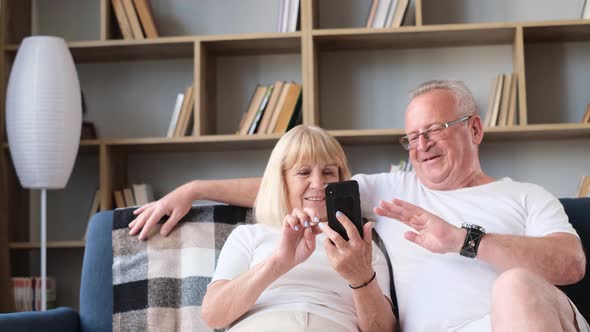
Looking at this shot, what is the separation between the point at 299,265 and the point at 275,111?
1444mm

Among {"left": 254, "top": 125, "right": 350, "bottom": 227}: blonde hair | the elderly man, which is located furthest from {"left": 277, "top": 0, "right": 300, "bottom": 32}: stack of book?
{"left": 254, "top": 125, "right": 350, "bottom": 227}: blonde hair

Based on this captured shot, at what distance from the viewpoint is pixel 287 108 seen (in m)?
3.28

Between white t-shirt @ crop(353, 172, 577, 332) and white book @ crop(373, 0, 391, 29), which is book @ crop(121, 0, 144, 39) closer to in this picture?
white book @ crop(373, 0, 391, 29)

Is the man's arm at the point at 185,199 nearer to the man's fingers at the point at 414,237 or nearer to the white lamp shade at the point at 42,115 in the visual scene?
the man's fingers at the point at 414,237

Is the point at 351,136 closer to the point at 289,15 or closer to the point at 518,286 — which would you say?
the point at 289,15

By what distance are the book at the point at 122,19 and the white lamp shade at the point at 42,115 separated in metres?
0.31

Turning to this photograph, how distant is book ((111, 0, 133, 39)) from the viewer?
11.1 feet

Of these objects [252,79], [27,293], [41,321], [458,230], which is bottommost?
[27,293]

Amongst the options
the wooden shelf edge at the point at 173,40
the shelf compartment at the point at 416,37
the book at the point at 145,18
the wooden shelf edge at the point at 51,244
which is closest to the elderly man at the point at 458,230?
the shelf compartment at the point at 416,37

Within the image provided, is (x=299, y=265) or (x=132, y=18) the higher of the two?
(x=132, y=18)

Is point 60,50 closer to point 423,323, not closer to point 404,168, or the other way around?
point 404,168

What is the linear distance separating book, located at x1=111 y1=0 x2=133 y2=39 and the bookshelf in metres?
0.05

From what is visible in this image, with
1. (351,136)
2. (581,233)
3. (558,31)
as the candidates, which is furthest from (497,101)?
(581,233)

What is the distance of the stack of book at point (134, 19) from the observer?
11.1 ft
